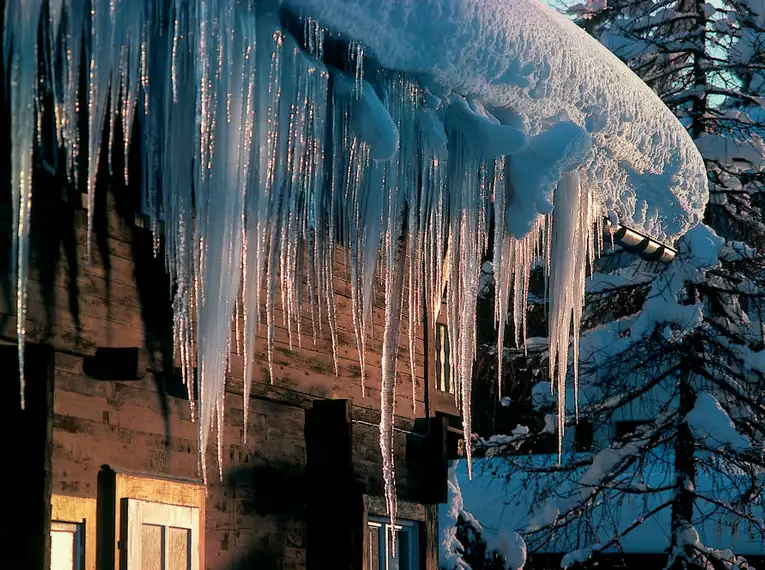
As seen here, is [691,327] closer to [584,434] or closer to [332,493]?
[584,434]

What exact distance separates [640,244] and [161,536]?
9.79 feet

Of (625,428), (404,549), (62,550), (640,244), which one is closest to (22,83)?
(62,550)

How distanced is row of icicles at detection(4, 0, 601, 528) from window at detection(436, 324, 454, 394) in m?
5.85

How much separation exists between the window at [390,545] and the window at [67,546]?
2.98m

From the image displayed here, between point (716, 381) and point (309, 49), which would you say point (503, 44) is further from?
point (716, 381)

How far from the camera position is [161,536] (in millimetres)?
6094

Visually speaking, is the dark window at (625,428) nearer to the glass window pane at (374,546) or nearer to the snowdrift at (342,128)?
the glass window pane at (374,546)

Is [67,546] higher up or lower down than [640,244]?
lower down

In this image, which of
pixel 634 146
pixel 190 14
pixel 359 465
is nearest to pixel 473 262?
pixel 634 146

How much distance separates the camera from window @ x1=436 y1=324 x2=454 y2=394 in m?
11.1

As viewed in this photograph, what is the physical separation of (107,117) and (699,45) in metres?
10.2

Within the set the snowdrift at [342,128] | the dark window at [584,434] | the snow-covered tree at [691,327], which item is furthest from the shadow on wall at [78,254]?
the dark window at [584,434]

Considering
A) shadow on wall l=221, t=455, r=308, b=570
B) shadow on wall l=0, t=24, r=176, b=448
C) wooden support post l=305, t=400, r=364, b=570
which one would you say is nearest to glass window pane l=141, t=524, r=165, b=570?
shadow on wall l=0, t=24, r=176, b=448

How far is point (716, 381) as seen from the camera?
12.7 m
